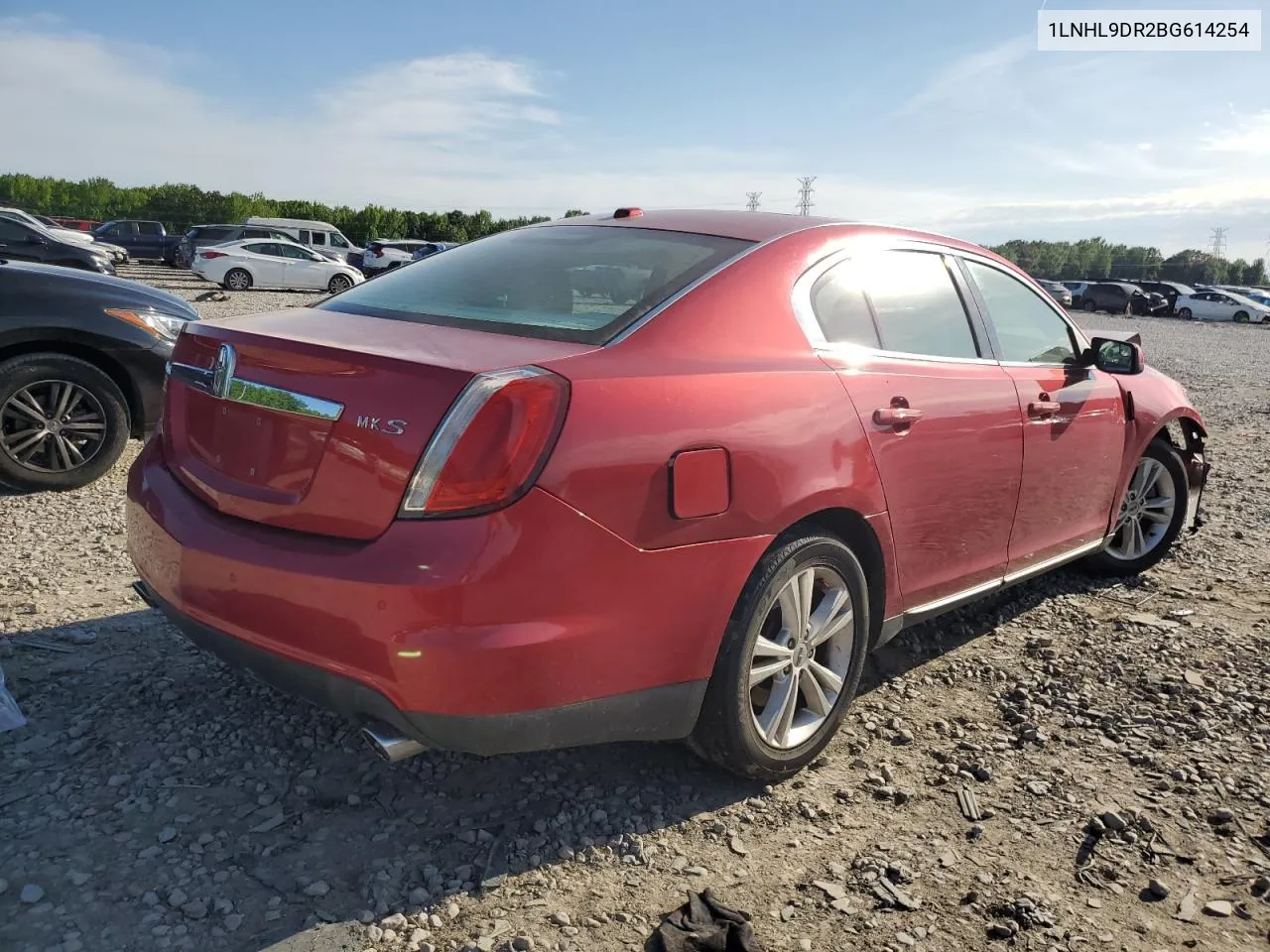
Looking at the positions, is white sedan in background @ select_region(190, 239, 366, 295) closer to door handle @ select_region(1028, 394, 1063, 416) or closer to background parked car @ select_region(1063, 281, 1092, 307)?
door handle @ select_region(1028, 394, 1063, 416)

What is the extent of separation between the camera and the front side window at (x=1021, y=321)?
148 inches

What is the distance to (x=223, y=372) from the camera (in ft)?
8.25

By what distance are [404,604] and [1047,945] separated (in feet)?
5.37

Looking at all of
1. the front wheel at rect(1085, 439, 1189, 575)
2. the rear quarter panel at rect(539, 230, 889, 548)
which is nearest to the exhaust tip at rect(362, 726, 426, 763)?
the rear quarter panel at rect(539, 230, 889, 548)

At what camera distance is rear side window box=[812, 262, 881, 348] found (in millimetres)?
2928

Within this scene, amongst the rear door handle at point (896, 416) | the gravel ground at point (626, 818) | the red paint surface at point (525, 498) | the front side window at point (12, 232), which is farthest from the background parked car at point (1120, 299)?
the red paint surface at point (525, 498)

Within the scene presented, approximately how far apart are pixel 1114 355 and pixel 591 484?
10.1 feet

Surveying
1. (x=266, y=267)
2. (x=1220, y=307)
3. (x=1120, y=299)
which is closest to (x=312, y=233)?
(x=266, y=267)

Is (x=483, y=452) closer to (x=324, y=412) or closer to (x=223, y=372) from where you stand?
(x=324, y=412)

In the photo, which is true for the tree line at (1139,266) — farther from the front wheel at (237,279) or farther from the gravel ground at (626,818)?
the gravel ground at (626,818)

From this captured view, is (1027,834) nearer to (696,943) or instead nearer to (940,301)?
(696,943)

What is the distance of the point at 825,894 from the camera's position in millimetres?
2377

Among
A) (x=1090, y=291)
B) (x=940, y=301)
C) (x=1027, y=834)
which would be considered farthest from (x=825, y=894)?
(x=1090, y=291)

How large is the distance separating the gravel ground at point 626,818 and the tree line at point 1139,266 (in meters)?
73.5
